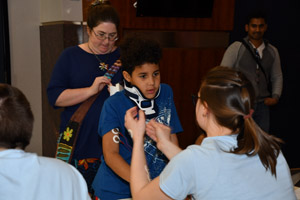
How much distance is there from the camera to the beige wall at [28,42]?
377cm

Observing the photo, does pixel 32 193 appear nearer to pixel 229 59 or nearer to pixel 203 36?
pixel 229 59

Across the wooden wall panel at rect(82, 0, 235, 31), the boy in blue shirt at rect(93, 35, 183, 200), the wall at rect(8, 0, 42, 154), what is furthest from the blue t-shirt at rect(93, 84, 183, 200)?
the wall at rect(8, 0, 42, 154)

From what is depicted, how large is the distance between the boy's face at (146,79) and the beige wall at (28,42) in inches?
79.8

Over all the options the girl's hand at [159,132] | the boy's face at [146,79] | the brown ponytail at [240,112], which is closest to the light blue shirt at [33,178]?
the girl's hand at [159,132]

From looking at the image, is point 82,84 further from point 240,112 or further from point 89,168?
point 240,112

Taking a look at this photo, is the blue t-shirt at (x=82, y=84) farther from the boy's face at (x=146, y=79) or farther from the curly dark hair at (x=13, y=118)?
the curly dark hair at (x=13, y=118)

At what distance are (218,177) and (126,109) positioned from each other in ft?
2.38

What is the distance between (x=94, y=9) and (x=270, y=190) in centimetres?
157

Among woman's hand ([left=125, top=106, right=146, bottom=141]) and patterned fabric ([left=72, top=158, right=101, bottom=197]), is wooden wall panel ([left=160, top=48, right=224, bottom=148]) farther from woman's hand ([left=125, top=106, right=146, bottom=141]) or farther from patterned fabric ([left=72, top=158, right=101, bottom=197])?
woman's hand ([left=125, top=106, right=146, bottom=141])

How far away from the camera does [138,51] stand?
1.91 meters

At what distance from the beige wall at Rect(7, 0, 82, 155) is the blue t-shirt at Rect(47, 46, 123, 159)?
1.46 meters

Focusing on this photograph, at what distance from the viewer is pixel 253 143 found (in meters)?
1.31

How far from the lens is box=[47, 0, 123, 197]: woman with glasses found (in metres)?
2.30

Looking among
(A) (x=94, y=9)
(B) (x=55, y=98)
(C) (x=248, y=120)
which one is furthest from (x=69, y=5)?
A: (C) (x=248, y=120)
